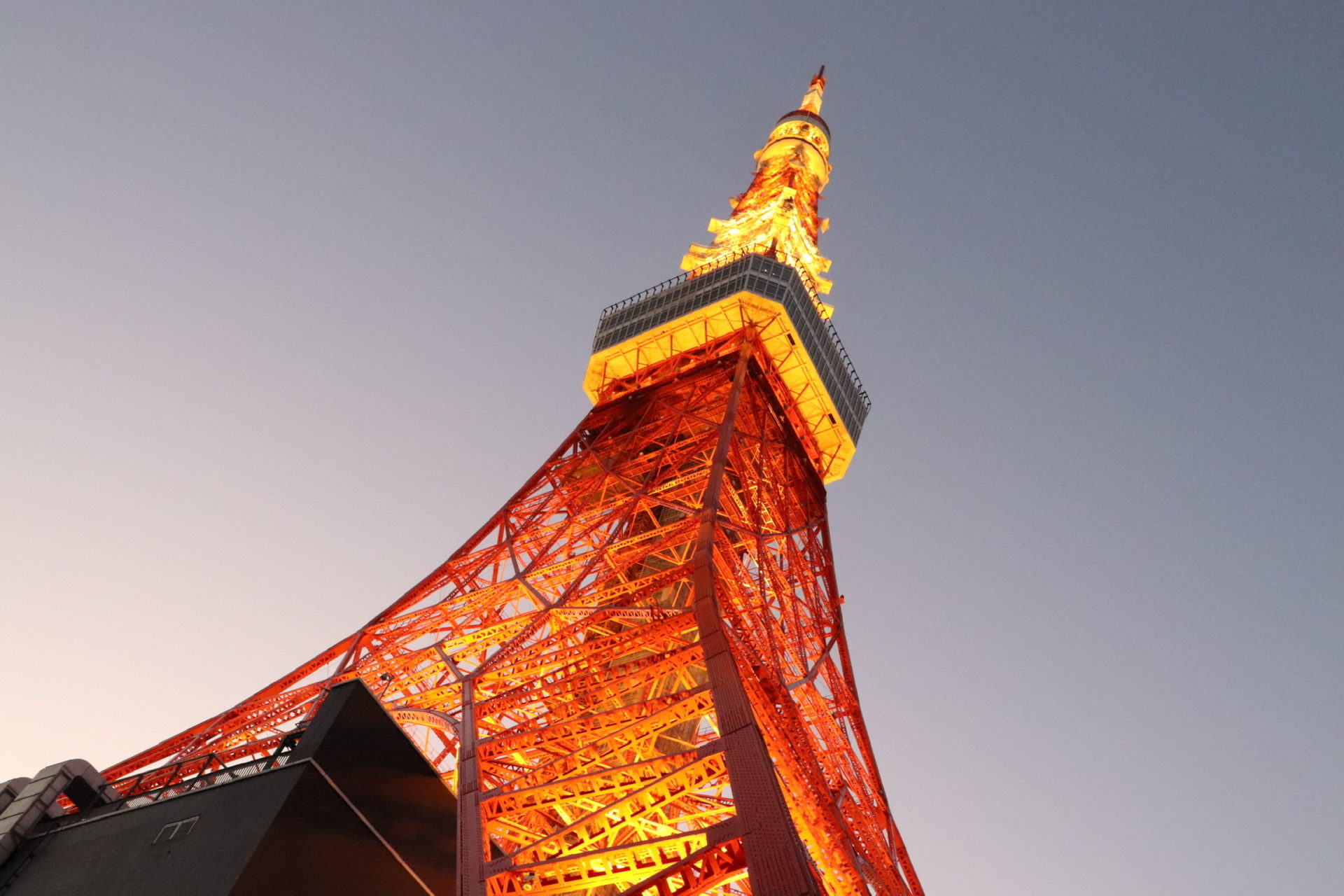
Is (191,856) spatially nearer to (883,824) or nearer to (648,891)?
(648,891)

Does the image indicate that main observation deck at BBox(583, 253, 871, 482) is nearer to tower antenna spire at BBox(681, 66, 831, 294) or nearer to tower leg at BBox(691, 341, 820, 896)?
tower antenna spire at BBox(681, 66, 831, 294)

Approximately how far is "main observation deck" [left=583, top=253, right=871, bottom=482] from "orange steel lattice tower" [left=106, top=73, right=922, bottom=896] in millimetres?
74

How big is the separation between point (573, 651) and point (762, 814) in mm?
8570

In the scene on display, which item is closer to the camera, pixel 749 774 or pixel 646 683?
pixel 749 774

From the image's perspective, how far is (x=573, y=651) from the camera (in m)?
18.4

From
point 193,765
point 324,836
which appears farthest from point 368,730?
point 193,765

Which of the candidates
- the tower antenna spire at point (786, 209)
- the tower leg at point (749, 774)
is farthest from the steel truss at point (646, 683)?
the tower antenna spire at point (786, 209)

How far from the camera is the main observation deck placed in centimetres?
3247

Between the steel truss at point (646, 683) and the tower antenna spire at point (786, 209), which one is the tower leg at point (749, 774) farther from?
the tower antenna spire at point (786, 209)

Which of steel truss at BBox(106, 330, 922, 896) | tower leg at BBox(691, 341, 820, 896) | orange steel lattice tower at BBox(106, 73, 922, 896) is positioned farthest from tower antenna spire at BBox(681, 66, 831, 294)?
tower leg at BBox(691, 341, 820, 896)

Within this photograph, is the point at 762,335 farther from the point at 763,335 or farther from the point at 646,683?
the point at 646,683

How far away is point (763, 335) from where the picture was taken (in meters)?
32.4

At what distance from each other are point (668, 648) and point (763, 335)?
16.2m

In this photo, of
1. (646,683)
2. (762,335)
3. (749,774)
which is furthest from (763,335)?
(749,774)
